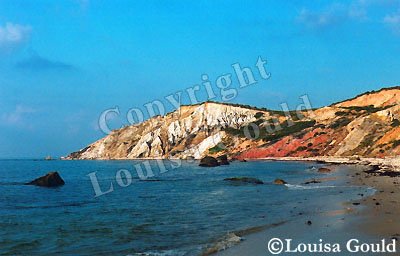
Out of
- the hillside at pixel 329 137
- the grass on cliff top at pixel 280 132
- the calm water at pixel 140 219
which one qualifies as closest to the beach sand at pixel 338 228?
the calm water at pixel 140 219

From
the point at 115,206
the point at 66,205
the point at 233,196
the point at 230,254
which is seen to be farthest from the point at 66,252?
the point at 233,196

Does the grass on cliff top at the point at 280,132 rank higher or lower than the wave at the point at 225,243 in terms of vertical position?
higher

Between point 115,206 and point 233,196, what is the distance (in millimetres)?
11759

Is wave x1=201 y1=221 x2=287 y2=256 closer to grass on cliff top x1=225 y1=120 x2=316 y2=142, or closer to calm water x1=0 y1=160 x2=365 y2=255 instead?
calm water x1=0 y1=160 x2=365 y2=255

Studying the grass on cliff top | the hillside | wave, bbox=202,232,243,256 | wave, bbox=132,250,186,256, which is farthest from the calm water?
the grass on cliff top

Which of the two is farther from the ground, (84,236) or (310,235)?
(84,236)

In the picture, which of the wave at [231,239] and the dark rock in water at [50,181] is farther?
the dark rock in water at [50,181]

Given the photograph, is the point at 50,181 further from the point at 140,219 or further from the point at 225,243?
the point at 225,243

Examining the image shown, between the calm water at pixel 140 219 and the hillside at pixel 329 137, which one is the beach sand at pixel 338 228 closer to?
the calm water at pixel 140 219

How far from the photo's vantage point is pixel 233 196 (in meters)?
40.6

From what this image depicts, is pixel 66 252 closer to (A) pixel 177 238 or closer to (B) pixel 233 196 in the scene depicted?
(A) pixel 177 238

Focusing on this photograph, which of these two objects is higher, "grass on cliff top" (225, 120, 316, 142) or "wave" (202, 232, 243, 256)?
"grass on cliff top" (225, 120, 316, 142)

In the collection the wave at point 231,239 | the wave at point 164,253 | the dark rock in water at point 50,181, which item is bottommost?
the wave at point 231,239

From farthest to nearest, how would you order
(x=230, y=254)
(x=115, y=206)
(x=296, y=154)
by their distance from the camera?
(x=296, y=154) < (x=115, y=206) < (x=230, y=254)
